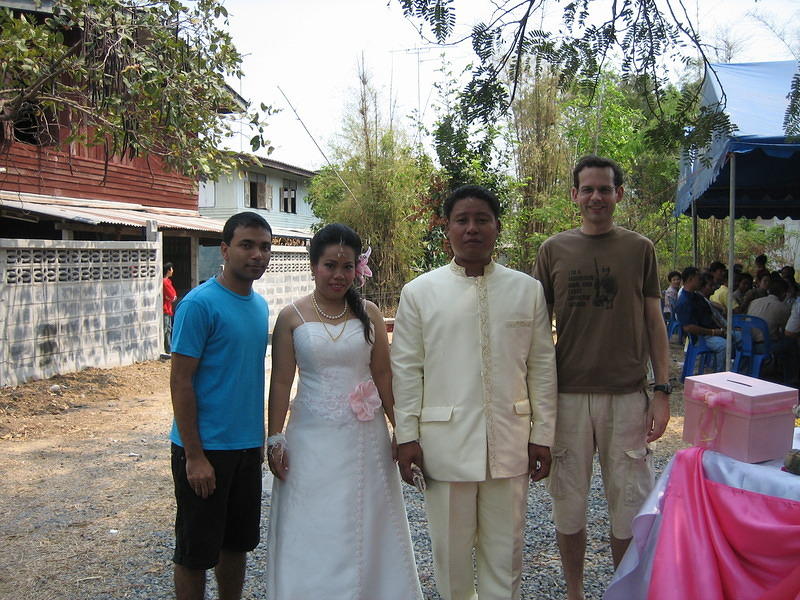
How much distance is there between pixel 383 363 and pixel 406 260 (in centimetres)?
1200

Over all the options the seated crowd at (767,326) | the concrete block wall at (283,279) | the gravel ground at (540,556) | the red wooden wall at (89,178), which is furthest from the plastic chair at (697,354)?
the red wooden wall at (89,178)

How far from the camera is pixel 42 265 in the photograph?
8.02 metres

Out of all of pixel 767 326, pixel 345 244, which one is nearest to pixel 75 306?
pixel 345 244

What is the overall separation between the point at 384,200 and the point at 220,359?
1239 centimetres

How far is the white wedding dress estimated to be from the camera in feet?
8.46

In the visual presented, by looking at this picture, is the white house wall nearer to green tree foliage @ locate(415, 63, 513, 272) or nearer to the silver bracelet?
green tree foliage @ locate(415, 63, 513, 272)

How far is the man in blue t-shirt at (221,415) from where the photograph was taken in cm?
246

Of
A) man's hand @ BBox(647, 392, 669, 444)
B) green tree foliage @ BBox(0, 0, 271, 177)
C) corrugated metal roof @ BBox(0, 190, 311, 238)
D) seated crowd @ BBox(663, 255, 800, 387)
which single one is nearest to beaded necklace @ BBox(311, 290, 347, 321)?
man's hand @ BBox(647, 392, 669, 444)

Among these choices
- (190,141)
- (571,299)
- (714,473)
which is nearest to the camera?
(714,473)

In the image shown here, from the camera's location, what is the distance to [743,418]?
7.64ft

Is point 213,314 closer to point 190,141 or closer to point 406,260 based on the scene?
point 190,141

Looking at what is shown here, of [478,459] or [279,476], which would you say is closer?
[478,459]

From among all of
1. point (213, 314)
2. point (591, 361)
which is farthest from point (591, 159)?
point (213, 314)

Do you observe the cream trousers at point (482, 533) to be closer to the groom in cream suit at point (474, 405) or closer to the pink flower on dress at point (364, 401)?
the groom in cream suit at point (474, 405)
